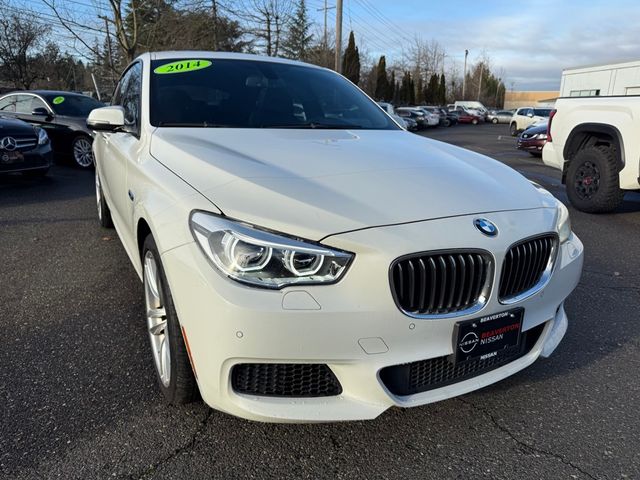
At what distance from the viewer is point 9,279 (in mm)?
3852

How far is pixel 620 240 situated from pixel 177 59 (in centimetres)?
474

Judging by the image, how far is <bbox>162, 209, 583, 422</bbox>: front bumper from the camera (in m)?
1.68

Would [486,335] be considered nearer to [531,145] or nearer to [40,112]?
[40,112]

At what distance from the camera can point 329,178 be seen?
215cm

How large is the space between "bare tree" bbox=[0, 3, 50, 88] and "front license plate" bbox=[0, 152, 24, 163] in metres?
25.6

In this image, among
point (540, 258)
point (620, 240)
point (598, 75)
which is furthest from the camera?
point (598, 75)

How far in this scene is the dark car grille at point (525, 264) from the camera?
1975mm

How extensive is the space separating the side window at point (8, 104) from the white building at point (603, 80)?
14.8 m

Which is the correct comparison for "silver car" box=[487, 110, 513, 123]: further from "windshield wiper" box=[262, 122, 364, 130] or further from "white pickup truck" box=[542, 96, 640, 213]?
"windshield wiper" box=[262, 122, 364, 130]

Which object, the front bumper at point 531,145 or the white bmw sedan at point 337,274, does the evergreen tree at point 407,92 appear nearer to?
the front bumper at point 531,145

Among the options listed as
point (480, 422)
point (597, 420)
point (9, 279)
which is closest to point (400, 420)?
point (480, 422)

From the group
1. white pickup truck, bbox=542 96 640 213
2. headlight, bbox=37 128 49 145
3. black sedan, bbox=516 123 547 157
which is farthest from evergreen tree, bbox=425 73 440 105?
headlight, bbox=37 128 49 145

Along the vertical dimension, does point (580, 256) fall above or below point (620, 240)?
above

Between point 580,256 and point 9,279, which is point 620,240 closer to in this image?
point 580,256
